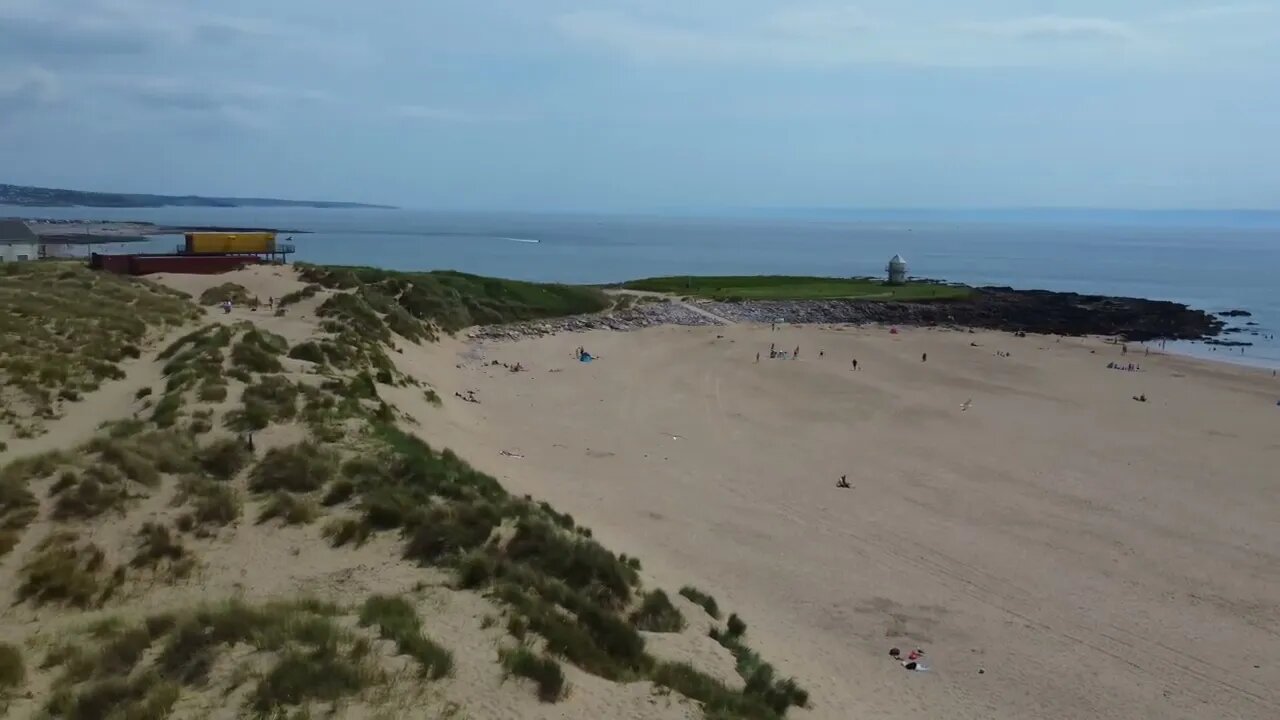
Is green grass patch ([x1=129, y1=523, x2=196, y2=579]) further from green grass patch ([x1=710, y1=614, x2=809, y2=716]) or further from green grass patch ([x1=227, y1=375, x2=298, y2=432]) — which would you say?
green grass patch ([x1=710, y1=614, x2=809, y2=716])

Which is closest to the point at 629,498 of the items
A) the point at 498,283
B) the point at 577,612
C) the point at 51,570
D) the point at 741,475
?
the point at 741,475

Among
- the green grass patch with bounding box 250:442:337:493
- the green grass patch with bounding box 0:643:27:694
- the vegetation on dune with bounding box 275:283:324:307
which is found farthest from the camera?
the vegetation on dune with bounding box 275:283:324:307

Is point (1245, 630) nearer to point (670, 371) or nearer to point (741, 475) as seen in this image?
point (741, 475)

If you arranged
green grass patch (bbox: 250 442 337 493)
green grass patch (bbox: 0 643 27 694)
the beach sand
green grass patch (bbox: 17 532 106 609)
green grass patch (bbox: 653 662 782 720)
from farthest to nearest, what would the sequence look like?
1. green grass patch (bbox: 250 442 337 493)
2. the beach sand
3. green grass patch (bbox: 17 532 106 609)
4. green grass patch (bbox: 653 662 782 720)
5. green grass patch (bbox: 0 643 27 694)

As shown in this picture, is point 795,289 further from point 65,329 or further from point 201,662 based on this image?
point 201,662

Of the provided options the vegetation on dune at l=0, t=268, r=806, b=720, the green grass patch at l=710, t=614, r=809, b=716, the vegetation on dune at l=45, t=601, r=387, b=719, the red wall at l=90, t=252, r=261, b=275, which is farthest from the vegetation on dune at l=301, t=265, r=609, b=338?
the vegetation on dune at l=45, t=601, r=387, b=719

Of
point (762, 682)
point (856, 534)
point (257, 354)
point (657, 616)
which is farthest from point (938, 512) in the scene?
point (257, 354)

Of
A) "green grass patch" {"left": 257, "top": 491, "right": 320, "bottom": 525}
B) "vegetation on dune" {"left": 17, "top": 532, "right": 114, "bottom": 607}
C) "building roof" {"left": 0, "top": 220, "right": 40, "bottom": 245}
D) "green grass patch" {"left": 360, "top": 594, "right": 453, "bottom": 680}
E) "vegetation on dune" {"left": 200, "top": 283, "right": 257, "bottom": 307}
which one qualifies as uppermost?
"building roof" {"left": 0, "top": 220, "right": 40, "bottom": 245}
